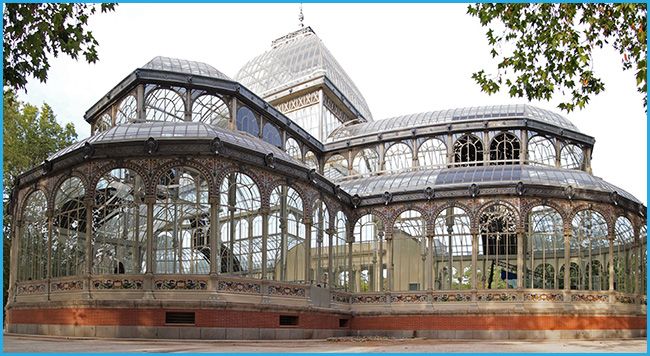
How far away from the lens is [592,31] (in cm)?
1769

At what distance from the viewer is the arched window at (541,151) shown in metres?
39.5

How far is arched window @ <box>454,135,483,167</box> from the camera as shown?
39781mm

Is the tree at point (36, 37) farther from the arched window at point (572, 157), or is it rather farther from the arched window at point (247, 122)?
the arched window at point (572, 157)

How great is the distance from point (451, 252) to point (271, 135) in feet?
37.9

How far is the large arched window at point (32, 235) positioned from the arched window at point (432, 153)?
21806mm

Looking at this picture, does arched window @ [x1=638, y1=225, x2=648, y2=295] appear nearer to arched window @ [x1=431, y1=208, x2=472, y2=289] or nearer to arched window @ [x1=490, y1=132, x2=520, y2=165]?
arched window @ [x1=490, y1=132, x2=520, y2=165]

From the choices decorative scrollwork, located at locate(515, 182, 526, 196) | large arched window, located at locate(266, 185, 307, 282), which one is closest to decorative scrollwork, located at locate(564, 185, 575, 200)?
decorative scrollwork, located at locate(515, 182, 526, 196)

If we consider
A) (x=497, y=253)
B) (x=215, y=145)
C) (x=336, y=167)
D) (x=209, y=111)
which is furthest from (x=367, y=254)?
(x=215, y=145)

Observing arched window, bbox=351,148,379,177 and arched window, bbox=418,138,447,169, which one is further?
arched window, bbox=351,148,379,177

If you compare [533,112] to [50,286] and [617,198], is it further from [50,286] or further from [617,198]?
[50,286]

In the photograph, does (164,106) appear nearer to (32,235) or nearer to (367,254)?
(32,235)

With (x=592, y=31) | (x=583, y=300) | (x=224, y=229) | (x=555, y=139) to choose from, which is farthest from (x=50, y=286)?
(x=555, y=139)

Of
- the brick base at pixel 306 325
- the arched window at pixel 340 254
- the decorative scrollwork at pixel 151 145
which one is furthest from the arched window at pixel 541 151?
the decorative scrollwork at pixel 151 145

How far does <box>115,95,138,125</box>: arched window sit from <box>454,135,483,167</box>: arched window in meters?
18.8
